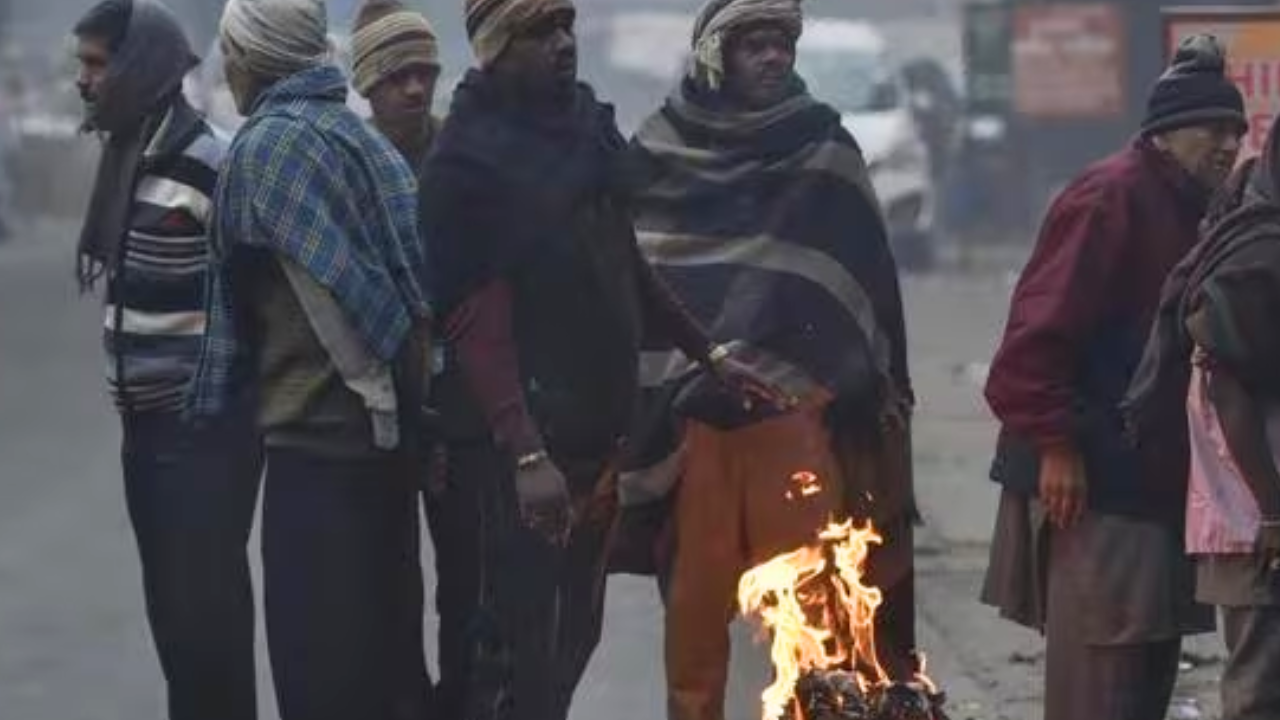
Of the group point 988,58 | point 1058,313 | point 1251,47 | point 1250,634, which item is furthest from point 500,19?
point 988,58

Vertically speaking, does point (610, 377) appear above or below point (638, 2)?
above

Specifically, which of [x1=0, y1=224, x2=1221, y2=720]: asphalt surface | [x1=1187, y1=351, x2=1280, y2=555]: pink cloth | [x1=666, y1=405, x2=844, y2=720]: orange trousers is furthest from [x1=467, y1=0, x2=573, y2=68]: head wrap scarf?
[x1=0, y1=224, x2=1221, y2=720]: asphalt surface

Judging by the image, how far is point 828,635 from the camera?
6.53 m

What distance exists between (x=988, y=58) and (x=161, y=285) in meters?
24.1

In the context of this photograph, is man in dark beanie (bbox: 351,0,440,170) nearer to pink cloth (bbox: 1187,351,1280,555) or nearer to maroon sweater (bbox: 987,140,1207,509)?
maroon sweater (bbox: 987,140,1207,509)

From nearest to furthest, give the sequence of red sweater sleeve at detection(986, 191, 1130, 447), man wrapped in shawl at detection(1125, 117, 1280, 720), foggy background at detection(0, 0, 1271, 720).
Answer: man wrapped in shawl at detection(1125, 117, 1280, 720) → red sweater sleeve at detection(986, 191, 1130, 447) → foggy background at detection(0, 0, 1271, 720)

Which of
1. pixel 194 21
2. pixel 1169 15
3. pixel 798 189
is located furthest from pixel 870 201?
pixel 194 21

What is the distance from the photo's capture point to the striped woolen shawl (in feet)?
23.9

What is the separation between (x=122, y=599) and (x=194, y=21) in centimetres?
1646

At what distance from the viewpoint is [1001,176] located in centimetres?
3003

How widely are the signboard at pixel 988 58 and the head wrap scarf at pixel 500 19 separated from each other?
23255 millimetres

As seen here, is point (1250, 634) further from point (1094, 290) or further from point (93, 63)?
point (93, 63)

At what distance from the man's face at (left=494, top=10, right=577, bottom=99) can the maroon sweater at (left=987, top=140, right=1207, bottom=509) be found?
3.41ft

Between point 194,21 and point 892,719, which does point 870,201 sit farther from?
point 194,21
